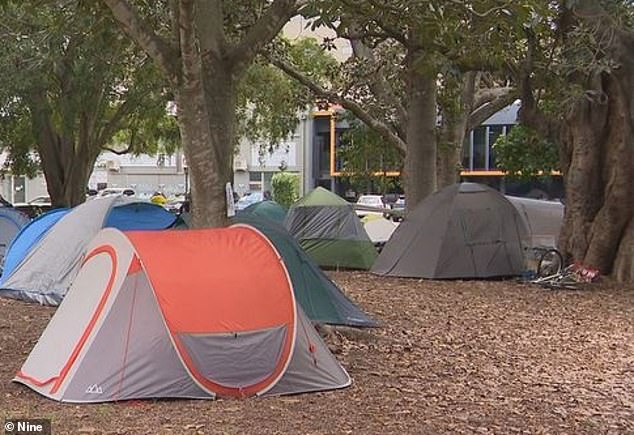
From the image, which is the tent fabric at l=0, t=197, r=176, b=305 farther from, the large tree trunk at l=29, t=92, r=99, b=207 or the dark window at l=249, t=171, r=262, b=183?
the dark window at l=249, t=171, r=262, b=183

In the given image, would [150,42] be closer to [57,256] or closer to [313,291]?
[313,291]

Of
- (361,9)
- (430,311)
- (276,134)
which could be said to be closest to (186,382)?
(361,9)

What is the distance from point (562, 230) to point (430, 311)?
181 inches

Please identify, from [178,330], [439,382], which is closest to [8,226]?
[178,330]

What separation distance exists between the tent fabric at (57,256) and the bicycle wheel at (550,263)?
5996 mm

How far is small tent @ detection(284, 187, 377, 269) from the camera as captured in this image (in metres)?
15.0

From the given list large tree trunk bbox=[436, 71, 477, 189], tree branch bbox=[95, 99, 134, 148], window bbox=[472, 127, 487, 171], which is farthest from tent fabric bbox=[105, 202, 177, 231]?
window bbox=[472, 127, 487, 171]

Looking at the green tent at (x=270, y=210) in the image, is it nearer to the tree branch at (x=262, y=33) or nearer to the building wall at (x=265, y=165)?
the tree branch at (x=262, y=33)

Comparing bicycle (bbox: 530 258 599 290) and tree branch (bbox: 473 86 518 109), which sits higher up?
tree branch (bbox: 473 86 518 109)

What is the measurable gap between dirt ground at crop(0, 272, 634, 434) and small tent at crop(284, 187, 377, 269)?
14.3 ft

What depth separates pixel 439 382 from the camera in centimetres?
641

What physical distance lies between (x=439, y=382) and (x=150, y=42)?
11.9 feet

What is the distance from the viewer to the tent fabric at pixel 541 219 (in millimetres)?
15250

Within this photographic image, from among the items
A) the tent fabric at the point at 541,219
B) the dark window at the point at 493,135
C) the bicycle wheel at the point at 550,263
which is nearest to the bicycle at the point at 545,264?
the bicycle wheel at the point at 550,263
